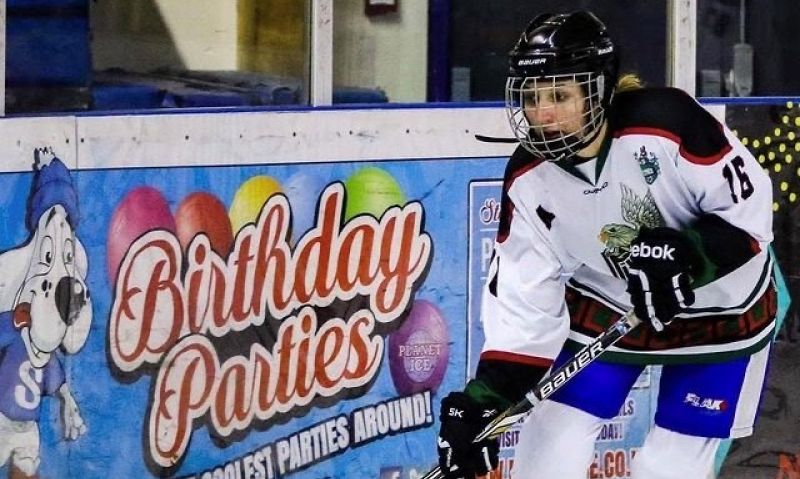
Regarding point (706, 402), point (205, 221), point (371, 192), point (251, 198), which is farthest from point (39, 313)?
point (706, 402)

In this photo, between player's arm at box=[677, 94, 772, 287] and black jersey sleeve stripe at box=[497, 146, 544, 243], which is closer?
player's arm at box=[677, 94, 772, 287]

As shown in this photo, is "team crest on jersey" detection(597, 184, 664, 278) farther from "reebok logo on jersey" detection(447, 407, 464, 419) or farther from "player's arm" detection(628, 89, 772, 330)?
"reebok logo on jersey" detection(447, 407, 464, 419)

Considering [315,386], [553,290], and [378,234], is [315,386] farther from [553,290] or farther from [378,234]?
[553,290]

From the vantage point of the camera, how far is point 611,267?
13.5 feet

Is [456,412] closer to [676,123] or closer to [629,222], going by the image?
[629,222]

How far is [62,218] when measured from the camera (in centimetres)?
479

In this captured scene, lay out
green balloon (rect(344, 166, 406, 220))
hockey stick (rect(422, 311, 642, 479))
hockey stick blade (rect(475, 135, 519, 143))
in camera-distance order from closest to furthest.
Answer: hockey stick (rect(422, 311, 642, 479)) < green balloon (rect(344, 166, 406, 220)) < hockey stick blade (rect(475, 135, 519, 143))

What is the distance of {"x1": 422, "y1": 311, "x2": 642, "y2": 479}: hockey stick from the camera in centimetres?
403

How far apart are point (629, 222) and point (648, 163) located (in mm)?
140

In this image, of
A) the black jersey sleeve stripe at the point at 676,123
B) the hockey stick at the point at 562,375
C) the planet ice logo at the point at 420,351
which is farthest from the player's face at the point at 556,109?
the planet ice logo at the point at 420,351

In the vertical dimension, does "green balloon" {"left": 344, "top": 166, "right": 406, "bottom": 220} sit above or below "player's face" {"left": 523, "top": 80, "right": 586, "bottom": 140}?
below

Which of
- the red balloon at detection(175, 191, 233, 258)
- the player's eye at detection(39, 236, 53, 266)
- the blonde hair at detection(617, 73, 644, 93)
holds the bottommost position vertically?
the player's eye at detection(39, 236, 53, 266)

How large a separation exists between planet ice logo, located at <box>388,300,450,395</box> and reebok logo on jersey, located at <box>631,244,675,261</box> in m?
1.45

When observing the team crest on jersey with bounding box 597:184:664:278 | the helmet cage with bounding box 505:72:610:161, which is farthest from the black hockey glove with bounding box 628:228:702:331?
the helmet cage with bounding box 505:72:610:161
